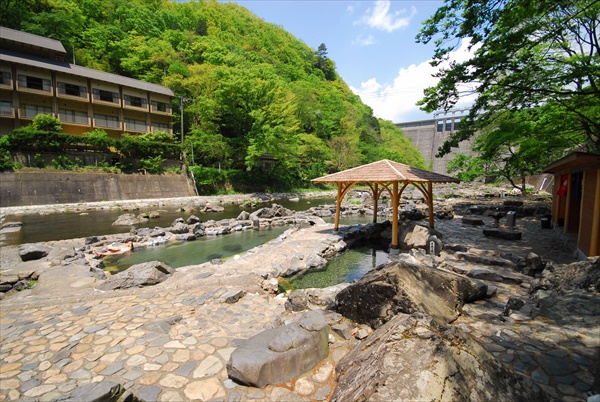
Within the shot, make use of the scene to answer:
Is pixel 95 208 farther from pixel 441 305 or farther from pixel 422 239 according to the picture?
pixel 441 305

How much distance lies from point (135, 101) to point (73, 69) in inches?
236

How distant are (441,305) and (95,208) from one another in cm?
2485

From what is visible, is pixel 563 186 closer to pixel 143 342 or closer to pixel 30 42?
pixel 143 342

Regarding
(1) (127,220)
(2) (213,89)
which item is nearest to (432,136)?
(2) (213,89)

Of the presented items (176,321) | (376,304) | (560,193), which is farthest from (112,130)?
(560,193)

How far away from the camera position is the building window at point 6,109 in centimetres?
2445

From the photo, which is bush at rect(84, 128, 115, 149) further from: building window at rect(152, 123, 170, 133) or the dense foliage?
the dense foliage

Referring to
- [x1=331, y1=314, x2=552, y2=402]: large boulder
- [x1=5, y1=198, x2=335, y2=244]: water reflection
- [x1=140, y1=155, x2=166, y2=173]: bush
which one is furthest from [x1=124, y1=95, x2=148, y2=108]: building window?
[x1=331, y1=314, x2=552, y2=402]: large boulder

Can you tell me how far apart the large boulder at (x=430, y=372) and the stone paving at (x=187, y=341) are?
60cm

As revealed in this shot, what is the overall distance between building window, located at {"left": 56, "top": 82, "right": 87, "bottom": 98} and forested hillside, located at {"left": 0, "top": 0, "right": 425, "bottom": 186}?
917cm

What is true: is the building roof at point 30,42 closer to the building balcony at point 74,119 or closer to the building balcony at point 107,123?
the building balcony at point 74,119

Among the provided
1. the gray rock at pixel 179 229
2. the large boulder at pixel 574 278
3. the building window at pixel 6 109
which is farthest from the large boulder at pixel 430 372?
the building window at pixel 6 109

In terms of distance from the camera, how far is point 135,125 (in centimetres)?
3291

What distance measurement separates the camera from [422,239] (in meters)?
9.45
